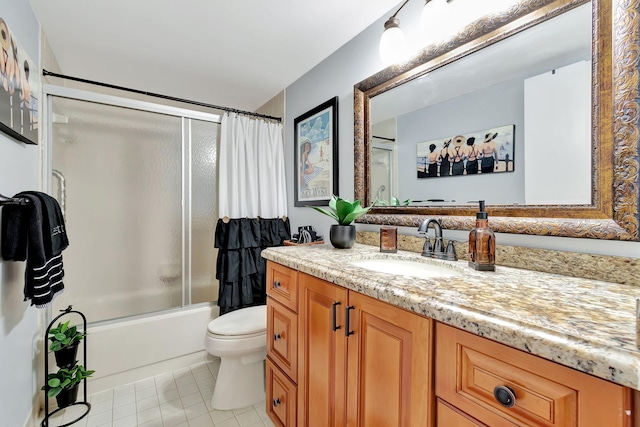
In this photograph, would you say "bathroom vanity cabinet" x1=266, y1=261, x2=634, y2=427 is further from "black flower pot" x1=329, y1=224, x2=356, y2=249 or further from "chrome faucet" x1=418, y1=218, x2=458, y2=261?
"chrome faucet" x1=418, y1=218, x2=458, y2=261

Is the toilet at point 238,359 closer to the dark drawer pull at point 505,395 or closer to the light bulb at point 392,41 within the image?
the dark drawer pull at point 505,395

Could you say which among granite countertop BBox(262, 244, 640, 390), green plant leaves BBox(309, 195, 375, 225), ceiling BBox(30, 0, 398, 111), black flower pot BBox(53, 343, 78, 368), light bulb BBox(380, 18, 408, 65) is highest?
ceiling BBox(30, 0, 398, 111)

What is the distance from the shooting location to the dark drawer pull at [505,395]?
0.53 metres

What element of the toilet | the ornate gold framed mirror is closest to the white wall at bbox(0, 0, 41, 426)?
the toilet

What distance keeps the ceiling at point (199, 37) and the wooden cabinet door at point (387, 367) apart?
1.53m

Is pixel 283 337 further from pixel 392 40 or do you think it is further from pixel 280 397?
pixel 392 40

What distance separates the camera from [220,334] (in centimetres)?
160

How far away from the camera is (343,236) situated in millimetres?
1463

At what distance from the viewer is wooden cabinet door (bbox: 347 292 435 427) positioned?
0.68 meters

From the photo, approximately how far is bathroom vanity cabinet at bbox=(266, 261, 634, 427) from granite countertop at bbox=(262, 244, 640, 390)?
1.4 inches

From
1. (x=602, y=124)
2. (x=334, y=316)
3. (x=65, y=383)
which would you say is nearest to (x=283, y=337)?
(x=334, y=316)

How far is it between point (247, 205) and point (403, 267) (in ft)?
4.66

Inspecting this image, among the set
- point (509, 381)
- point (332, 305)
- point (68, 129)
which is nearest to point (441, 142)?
point (332, 305)

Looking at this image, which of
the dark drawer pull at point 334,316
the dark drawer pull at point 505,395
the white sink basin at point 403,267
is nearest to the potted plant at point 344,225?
the white sink basin at point 403,267
